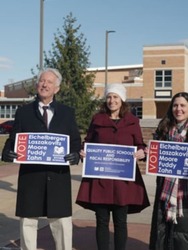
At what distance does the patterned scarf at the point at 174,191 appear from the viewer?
15.5 feet

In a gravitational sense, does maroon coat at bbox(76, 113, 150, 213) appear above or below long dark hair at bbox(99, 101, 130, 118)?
below

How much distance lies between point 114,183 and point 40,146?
87 centimetres

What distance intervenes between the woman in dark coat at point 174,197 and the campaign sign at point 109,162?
35cm

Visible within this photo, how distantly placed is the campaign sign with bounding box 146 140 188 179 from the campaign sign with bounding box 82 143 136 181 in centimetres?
20

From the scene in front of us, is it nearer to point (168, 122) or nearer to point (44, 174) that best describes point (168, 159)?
point (168, 122)

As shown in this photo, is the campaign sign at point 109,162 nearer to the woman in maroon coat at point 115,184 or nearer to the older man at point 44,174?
the woman in maroon coat at point 115,184

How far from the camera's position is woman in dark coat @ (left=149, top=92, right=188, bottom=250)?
4734 mm

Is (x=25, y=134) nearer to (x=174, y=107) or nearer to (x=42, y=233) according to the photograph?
(x=174, y=107)

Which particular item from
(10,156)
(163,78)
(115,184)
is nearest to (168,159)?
(115,184)

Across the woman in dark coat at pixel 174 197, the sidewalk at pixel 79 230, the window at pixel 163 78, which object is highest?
the window at pixel 163 78

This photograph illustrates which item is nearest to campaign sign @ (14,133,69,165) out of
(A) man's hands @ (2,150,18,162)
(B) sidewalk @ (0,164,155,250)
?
(A) man's hands @ (2,150,18,162)

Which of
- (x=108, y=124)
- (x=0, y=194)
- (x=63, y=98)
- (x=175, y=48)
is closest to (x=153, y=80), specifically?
(x=175, y=48)

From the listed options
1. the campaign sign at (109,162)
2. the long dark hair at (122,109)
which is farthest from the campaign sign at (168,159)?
the long dark hair at (122,109)

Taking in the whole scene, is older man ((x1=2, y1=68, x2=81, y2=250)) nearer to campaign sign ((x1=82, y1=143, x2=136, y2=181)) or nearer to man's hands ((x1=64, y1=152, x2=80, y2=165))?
man's hands ((x1=64, y1=152, x2=80, y2=165))
